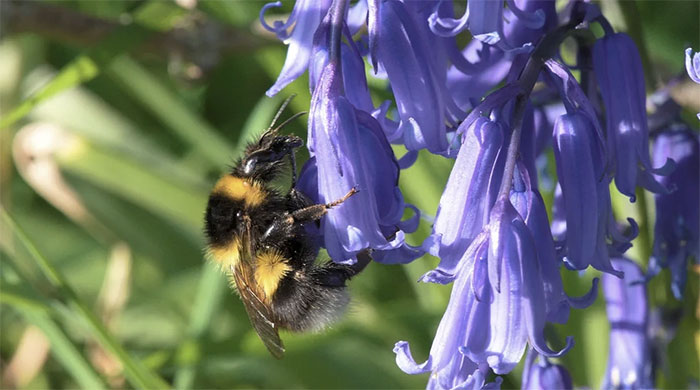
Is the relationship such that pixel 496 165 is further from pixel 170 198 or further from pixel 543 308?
pixel 170 198

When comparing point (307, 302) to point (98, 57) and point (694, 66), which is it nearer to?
point (694, 66)

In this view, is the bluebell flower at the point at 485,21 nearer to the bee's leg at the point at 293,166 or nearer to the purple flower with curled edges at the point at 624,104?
the purple flower with curled edges at the point at 624,104

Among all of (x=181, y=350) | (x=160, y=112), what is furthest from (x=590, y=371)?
(x=160, y=112)

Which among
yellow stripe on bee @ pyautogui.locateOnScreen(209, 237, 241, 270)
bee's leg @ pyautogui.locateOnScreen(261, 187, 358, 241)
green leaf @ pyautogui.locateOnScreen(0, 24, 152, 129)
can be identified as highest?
green leaf @ pyautogui.locateOnScreen(0, 24, 152, 129)

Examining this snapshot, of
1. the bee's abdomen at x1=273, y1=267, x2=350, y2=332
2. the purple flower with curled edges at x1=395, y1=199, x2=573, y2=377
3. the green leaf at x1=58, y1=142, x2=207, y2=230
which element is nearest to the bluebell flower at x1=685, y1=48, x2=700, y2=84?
the purple flower with curled edges at x1=395, y1=199, x2=573, y2=377

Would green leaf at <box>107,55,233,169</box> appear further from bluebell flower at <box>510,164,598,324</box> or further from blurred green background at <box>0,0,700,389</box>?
bluebell flower at <box>510,164,598,324</box>

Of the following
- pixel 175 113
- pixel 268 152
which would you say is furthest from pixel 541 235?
pixel 175 113

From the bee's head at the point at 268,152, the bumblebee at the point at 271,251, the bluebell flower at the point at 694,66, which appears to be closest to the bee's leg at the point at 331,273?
the bumblebee at the point at 271,251
